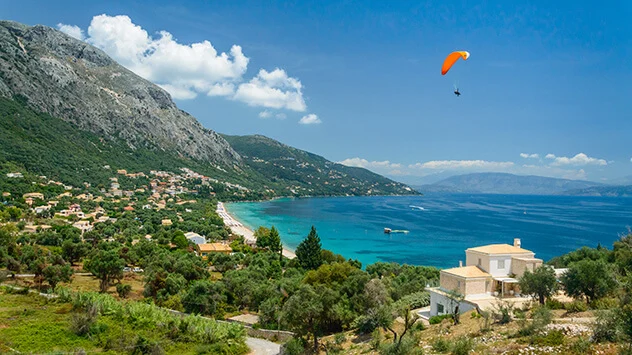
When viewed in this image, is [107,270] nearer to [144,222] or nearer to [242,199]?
[144,222]

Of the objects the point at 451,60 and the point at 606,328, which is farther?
the point at 451,60

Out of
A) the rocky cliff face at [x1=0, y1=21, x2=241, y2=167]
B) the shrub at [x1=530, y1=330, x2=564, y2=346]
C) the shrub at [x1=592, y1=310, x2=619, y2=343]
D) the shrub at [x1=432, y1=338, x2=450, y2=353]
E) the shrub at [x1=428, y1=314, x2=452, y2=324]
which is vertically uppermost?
the rocky cliff face at [x1=0, y1=21, x2=241, y2=167]

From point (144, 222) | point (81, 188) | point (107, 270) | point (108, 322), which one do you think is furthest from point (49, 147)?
point (108, 322)

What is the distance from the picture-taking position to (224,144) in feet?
580

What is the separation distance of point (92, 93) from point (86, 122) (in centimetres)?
1206

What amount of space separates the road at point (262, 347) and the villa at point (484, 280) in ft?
23.5

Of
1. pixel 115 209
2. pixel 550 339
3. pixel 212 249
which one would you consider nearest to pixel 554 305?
pixel 550 339

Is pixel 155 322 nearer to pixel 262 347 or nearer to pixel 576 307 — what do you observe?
pixel 262 347

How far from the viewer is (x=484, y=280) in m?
18.0

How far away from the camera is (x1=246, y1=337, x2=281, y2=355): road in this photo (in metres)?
16.6

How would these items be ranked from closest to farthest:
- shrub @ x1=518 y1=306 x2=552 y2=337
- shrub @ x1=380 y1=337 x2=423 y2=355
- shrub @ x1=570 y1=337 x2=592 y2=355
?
shrub @ x1=570 y1=337 x2=592 y2=355, shrub @ x1=380 y1=337 x2=423 y2=355, shrub @ x1=518 y1=306 x2=552 y2=337

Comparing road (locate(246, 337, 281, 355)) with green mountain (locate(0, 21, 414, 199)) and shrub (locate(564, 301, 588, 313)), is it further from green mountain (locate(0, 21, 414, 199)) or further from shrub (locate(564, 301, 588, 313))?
green mountain (locate(0, 21, 414, 199))

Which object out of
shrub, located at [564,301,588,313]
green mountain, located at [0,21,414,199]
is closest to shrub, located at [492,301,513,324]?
shrub, located at [564,301,588,313]

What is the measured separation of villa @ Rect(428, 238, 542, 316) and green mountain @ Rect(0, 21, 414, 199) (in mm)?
71377
